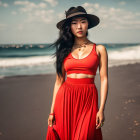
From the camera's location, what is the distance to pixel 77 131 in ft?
6.88

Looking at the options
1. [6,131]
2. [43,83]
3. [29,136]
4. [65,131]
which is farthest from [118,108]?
[43,83]

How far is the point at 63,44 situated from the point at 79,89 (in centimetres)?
66

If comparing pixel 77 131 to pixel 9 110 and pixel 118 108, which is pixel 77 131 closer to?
pixel 118 108

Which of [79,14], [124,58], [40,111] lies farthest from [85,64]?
[124,58]

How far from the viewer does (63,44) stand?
8.20 feet

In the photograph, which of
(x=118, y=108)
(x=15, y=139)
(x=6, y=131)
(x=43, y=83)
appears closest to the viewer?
(x=15, y=139)

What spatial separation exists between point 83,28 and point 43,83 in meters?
6.38

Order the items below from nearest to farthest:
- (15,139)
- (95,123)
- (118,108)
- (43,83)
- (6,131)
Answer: (95,123) < (15,139) < (6,131) < (118,108) < (43,83)

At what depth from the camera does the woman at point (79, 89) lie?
6.90 ft

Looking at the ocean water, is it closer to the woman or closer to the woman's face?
the woman

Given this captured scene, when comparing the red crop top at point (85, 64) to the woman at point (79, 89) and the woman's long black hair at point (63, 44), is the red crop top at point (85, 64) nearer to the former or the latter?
the woman at point (79, 89)

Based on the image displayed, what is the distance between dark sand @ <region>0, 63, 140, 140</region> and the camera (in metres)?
4.00

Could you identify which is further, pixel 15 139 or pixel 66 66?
pixel 15 139

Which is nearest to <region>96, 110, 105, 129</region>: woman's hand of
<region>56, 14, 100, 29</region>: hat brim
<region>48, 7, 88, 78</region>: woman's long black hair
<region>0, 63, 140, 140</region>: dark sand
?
<region>48, 7, 88, 78</region>: woman's long black hair
